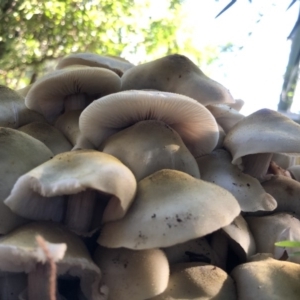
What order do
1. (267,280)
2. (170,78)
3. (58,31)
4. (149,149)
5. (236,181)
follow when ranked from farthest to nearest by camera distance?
(58,31) < (170,78) < (236,181) < (149,149) < (267,280)

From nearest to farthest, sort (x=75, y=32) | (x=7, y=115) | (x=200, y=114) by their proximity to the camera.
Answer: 1. (x=200, y=114)
2. (x=7, y=115)
3. (x=75, y=32)

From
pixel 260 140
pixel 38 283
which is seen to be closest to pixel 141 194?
pixel 38 283

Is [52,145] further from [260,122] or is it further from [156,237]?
[260,122]

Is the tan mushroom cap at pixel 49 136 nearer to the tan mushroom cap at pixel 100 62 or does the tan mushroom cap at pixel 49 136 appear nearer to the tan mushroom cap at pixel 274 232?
the tan mushroom cap at pixel 100 62

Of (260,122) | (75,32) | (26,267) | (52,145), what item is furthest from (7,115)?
(75,32)

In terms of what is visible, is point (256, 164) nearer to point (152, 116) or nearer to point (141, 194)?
point (152, 116)

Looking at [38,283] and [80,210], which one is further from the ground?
[80,210]

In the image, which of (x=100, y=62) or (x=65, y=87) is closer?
(x=65, y=87)
